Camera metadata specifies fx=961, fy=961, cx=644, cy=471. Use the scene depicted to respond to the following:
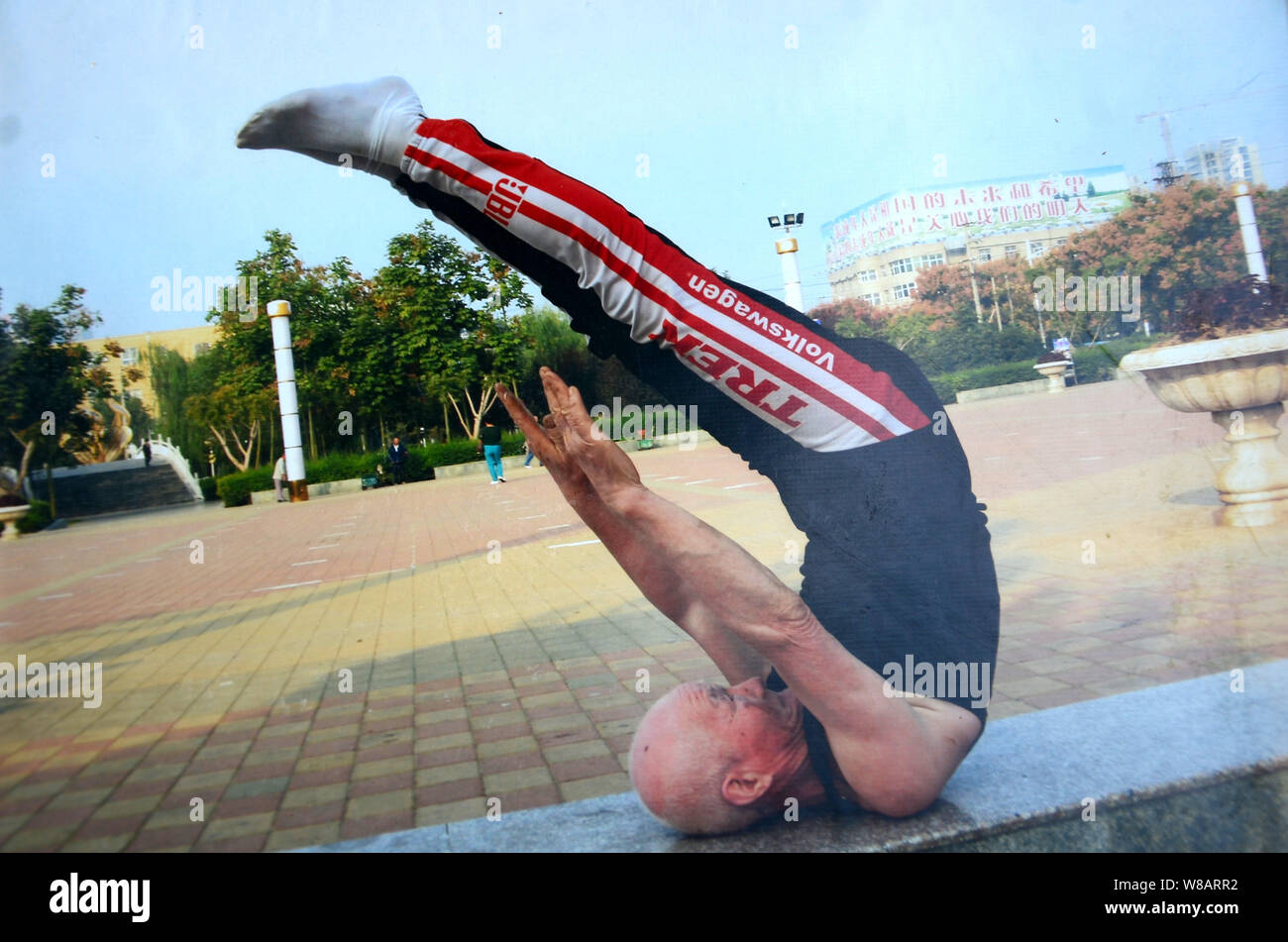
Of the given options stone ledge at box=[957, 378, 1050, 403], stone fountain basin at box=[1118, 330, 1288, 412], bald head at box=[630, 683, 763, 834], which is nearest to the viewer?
bald head at box=[630, 683, 763, 834]

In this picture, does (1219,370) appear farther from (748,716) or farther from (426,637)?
(426,637)

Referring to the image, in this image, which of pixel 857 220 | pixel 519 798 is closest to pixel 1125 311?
pixel 857 220

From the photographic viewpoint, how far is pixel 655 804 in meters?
1.72

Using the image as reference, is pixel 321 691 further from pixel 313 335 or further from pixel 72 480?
pixel 313 335

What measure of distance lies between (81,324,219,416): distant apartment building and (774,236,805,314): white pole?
1264 mm

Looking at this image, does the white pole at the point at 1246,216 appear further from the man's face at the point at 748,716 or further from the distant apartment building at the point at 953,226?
the man's face at the point at 748,716

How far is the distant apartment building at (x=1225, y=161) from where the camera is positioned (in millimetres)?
2502

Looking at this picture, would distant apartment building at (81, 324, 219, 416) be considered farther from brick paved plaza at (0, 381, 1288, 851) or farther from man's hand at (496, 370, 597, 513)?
man's hand at (496, 370, 597, 513)

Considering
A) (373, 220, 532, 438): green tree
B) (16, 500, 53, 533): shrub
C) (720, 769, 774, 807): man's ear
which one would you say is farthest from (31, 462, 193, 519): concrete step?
(720, 769, 774, 807): man's ear

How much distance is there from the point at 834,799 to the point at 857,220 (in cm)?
130

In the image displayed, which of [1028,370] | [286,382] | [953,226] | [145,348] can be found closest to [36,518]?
[145,348]

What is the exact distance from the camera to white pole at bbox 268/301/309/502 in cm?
210

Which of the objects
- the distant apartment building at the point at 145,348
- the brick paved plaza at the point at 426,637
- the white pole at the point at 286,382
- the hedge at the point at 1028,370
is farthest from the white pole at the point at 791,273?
the distant apartment building at the point at 145,348
